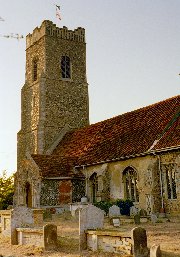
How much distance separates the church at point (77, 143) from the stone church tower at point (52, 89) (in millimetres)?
99

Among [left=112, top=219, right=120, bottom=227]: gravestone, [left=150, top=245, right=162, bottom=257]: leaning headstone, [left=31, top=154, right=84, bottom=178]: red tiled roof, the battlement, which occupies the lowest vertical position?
[left=112, top=219, right=120, bottom=227]: gravestone

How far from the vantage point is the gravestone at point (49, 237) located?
37.3ft

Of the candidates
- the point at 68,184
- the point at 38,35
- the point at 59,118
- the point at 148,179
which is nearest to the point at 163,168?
the point at 148,179

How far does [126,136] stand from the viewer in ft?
Result: 81.7

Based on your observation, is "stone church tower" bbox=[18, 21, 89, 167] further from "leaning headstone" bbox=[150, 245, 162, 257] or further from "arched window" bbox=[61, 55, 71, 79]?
"leaning headstone" bbox=[150, 245, 162, 257]

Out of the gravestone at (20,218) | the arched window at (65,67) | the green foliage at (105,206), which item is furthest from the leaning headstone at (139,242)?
the arched window at (65,67)

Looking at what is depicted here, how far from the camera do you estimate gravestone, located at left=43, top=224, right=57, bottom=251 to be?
37.3ft

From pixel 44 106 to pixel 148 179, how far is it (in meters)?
16.7

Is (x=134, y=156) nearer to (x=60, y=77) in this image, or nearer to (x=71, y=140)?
(x=71, y=140)

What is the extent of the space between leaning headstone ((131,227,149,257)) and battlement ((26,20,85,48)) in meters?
30.3

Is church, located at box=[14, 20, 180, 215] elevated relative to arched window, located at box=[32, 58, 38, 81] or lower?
lower

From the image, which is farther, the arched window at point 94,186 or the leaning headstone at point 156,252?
the arched window at point 94,186

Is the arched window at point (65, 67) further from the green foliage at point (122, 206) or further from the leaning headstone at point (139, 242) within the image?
the leaning headstone at point (139, 242)

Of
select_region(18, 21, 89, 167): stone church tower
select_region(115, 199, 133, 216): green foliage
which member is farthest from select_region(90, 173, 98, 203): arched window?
select_region(18, 21, 89, 167): stone church tower
